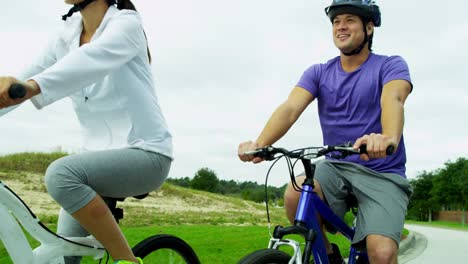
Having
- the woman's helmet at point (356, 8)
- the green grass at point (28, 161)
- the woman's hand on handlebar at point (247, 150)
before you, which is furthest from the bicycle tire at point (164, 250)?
the green grass at point (28, 161)

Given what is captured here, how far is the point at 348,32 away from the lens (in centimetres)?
367

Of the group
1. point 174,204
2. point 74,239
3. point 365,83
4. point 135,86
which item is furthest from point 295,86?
point 174,204

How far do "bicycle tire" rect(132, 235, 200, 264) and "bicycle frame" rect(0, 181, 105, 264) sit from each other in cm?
33

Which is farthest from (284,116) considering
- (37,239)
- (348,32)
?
(37,239)

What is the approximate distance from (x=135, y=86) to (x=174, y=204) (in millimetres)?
22831

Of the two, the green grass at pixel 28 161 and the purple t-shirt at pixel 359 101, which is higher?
the purple t-shirt at pixel 359 101

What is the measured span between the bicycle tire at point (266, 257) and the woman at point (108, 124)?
0.70 metres

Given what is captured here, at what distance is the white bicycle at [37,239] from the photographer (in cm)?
Answer: 271

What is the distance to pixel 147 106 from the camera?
301 cm

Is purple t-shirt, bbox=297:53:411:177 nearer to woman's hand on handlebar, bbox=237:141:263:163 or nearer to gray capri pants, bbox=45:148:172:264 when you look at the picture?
woman's hand on handlebar, bbox=237:141:263:163

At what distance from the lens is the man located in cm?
330

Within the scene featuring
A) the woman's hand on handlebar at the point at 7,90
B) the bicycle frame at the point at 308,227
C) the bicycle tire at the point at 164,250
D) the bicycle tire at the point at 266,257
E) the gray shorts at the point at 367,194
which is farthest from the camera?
the bicycle tire at the point at 164,250

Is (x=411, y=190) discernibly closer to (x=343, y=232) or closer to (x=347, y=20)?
(x=343, y=232)

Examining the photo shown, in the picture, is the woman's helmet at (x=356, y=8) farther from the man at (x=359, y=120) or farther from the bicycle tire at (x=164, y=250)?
the bicycle tire at (x=164, y=250)
